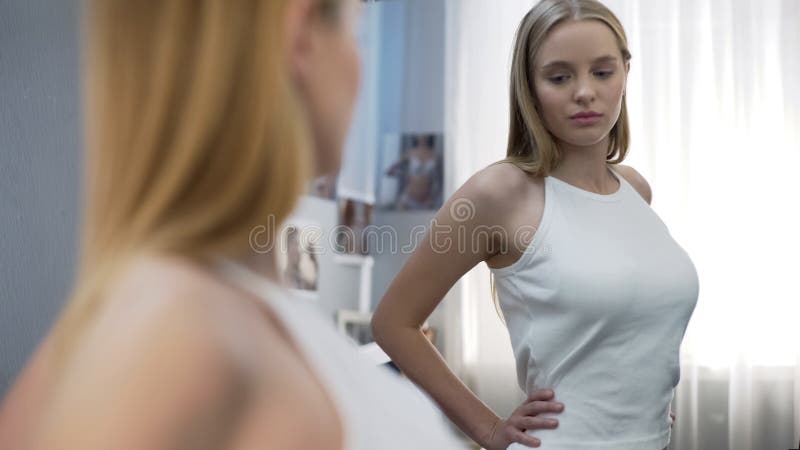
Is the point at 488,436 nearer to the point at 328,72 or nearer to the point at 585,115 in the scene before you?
the point at 585,115

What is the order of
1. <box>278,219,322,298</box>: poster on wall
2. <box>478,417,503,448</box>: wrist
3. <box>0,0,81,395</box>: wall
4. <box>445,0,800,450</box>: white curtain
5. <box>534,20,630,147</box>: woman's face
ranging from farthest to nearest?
<box>445,0,800,450</box>: white curtain
<box>278,219,322,298</box>: poster on wall
<box>478,417,503,448</box>: wrist
<box>534,20,630,147</box>: woman's face
<box>0,0,81,395</box>: wall

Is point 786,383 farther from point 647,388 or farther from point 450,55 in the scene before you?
point 647,388

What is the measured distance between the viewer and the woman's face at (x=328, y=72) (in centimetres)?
22

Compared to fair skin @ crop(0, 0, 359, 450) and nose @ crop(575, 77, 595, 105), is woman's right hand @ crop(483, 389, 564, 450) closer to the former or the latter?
nose @ crop(575, 77, 595, 105)

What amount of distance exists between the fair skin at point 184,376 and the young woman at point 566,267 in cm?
80

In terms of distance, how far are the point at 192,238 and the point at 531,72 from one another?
0.90 meters

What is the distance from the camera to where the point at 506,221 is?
40.6 inches

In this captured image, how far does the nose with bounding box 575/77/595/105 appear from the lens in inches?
37.9

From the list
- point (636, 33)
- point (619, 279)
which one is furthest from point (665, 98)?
point (619, 279)

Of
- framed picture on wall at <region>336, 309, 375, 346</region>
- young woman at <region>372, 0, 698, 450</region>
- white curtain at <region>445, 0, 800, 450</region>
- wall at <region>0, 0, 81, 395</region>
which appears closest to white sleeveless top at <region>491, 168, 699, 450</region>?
young woman at <region>372, 0, 698, 450</region>

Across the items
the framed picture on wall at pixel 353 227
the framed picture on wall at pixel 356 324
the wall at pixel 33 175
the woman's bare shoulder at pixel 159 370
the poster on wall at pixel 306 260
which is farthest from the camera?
the framed picture on wall at pixel 353 227

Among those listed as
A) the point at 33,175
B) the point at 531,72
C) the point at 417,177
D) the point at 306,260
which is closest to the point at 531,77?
the point at 531,72

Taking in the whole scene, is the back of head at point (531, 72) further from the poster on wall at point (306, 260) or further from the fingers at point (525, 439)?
the poster on wall at point (306, 260)

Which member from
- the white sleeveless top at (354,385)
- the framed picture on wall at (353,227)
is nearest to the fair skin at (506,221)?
the white sleeveless top at (354,385)
